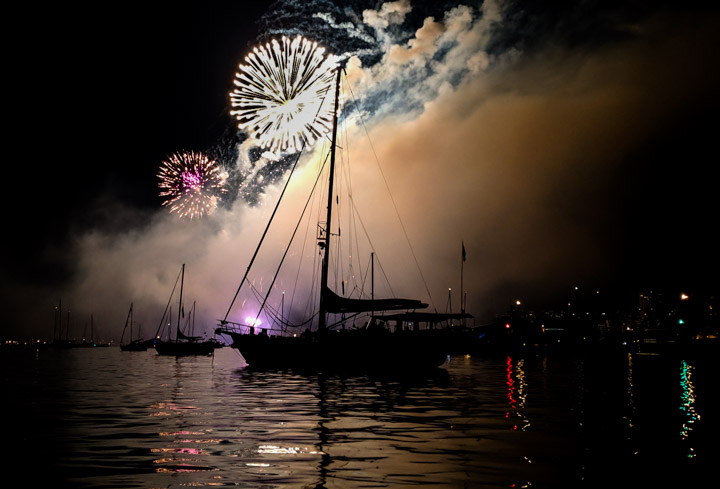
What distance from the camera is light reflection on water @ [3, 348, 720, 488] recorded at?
12602 millimetres

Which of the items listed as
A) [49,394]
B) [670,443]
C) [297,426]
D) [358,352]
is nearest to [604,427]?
[670,443]

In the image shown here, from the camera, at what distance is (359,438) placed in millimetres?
17484

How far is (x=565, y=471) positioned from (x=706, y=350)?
109 m

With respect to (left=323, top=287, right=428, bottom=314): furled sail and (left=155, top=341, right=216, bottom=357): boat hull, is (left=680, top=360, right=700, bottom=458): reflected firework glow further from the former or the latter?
(left=155, top=341, right=216, bottom=357): boat hull

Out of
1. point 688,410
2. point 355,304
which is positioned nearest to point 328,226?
point 355,304

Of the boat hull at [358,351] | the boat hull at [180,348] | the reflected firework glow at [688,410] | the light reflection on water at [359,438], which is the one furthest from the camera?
the boat hull at [180,348]

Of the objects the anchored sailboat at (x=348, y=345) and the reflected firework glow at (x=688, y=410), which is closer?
the reflected firework glow at (x=688, y=410)

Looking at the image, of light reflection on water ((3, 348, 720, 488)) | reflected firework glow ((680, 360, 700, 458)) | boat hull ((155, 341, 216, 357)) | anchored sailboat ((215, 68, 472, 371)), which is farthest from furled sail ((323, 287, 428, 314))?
boat hull ((155, 341, 216, 357))

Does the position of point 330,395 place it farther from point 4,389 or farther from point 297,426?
point 4,389

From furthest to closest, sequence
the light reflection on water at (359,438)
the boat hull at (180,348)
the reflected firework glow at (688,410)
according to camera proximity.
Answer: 1. the boat hull at (180,348)
2. the reflected firework glow at (688,410)
3. the light reflection on water at (359,438)

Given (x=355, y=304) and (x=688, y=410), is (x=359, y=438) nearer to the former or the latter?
(x=688, y=410)

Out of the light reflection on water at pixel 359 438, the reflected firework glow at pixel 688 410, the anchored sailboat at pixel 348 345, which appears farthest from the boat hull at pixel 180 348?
the reflected firework glow at pixel 688 410

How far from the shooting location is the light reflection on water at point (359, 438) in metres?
12.6

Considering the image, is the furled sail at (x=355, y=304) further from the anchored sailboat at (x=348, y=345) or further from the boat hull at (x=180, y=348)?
the boat hull at (x=180, y=348)
